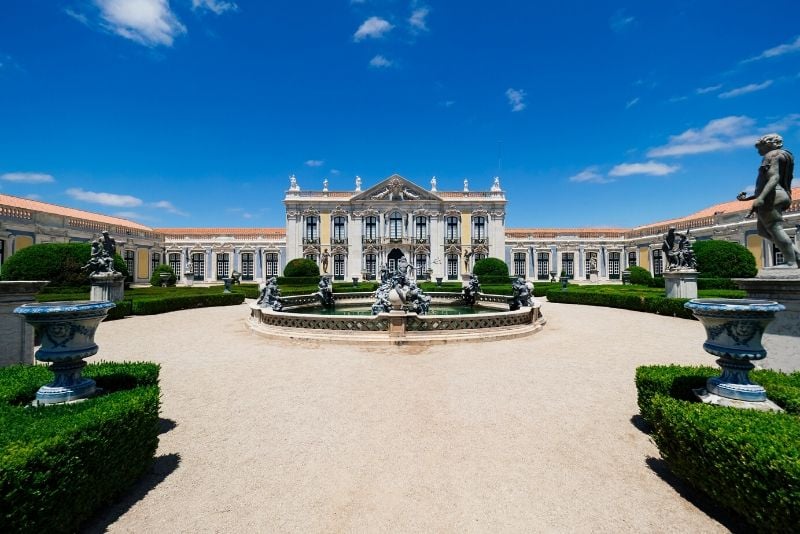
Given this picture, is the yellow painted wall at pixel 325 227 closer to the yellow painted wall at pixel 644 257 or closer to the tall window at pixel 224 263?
the tall window at pixel 224 263

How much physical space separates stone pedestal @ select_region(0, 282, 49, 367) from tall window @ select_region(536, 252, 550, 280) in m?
44.7

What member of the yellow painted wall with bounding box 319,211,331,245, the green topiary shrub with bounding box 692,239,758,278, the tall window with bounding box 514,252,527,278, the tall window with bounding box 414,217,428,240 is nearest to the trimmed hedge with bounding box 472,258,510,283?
the tall window with bounding box 414,217,428,240

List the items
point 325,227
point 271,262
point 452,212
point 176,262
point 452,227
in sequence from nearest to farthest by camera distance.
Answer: point 176,262
point 325,227
point 452,212
point 452,227
point 271,262

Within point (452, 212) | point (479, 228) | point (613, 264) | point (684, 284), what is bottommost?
point (684, 284)

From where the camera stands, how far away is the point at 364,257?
143 feet

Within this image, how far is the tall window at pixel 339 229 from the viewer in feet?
143

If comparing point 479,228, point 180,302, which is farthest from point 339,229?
point 180,302

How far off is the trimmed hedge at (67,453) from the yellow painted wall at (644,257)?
4533 cm

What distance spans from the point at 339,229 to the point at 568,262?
1107 inches

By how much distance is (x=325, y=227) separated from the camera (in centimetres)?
4359

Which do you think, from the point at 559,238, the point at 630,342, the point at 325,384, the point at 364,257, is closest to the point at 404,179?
the point at 364,257

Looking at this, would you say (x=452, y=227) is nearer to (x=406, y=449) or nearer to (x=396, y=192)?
(x=396, y=192)

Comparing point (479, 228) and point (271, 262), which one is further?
point (271, 262)

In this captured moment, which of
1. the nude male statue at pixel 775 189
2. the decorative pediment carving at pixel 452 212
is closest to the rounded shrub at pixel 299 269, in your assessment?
the decorative pediment carving at pixel 452 212
